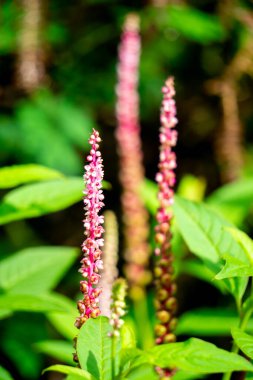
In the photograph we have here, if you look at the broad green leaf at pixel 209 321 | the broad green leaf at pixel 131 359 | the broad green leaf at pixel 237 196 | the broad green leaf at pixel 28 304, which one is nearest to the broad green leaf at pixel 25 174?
the broad green leaf at pixel 28 304

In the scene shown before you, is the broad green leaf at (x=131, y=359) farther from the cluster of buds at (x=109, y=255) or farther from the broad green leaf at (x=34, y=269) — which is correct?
the broad green leaf at (x=34, y=269)

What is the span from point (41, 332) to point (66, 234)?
1175 millimetres

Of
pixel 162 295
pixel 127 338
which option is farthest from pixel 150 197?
pixel 127 338

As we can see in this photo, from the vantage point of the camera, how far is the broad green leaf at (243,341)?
1075 millimetres

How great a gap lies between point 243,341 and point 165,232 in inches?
13.8

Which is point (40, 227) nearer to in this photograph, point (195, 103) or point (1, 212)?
point (195, 103)

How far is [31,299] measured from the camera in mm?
1444

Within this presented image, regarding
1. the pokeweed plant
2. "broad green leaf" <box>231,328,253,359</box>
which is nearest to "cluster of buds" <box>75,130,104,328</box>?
the pokeweed plant

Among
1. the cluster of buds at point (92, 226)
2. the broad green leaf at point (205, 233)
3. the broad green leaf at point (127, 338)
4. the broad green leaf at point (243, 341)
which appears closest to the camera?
the cluster of buds at point (92, 226)

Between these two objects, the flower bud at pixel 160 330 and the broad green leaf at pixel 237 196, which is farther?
the broad green leaf at pixel 237 196

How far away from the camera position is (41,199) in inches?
64.9

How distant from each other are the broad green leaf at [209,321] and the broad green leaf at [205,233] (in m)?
0.71

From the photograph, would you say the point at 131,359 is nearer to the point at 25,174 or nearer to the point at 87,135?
the point at 25,174

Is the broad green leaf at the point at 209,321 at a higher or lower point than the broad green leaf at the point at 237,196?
lower
